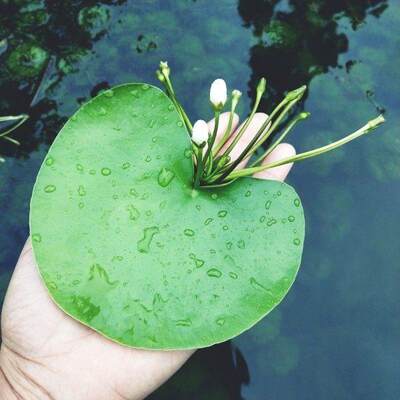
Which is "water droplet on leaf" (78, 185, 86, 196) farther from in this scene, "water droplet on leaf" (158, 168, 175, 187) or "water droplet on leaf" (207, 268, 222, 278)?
"water droplet on leaf" (207, 268, 222, 278)

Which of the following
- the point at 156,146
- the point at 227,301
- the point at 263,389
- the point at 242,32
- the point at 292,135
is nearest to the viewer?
the point at 227,301

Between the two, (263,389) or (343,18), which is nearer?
(263,389)

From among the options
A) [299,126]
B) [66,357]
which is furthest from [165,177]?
[299,126]

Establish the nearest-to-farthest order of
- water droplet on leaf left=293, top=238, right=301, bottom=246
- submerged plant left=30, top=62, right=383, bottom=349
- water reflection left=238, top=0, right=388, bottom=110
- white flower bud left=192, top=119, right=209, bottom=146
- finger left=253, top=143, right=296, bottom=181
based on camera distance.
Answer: white flower bud left=192, top=119, right=209, bottom=146 < submerged plant left=30, top=62, right=383, bottom=349 < water droplet on leaf left=293, top=238, right=301, bottom=246 < finger left=253, top=143, right=296, bottom=181 < water reflection left=238, top=0, right=388, bottom=110

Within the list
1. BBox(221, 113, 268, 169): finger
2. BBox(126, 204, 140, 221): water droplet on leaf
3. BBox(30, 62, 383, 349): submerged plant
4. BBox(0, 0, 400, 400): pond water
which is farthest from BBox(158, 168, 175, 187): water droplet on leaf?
BBox(0, 0, 400, 400): pond water

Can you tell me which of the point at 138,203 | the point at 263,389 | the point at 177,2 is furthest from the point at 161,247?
the point at 177,2

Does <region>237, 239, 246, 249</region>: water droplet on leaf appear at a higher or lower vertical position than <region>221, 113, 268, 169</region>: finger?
lower

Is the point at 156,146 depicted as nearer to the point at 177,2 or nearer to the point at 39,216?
the point at 39,216

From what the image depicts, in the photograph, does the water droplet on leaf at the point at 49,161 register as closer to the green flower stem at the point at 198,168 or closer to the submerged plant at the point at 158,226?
the submerged plant at the point at 158,226
